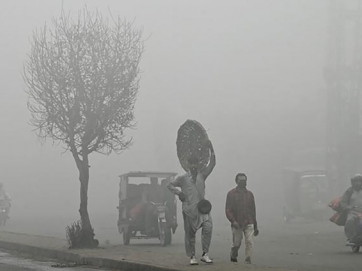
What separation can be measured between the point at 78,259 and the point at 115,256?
1259 mm

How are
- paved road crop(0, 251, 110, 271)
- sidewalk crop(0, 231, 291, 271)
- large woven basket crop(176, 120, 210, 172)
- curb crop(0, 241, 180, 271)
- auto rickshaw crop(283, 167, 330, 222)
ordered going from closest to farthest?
sidewalk crop(0, 231, 291, 271) → curb crop(0, 241, 180, 271) → large woven basket crop(176, 120, 210, 172) → paved road crop(0, 251, 110, 271) → auto rickshaw crop(283, 167, 330, 222)

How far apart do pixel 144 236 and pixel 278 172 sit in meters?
55.0

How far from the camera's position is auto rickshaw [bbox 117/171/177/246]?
2478cm

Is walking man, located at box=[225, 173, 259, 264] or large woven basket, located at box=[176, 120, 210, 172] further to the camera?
large woven basket, located at box=[176, 120, 210, 172]

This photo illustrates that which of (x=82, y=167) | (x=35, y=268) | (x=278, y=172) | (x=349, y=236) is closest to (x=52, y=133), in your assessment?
(x=82, y=167)

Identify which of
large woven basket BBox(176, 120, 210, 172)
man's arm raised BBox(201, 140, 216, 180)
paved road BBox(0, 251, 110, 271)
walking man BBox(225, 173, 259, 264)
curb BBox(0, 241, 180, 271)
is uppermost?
large woven basket BBox(176, 120, 210, 172)

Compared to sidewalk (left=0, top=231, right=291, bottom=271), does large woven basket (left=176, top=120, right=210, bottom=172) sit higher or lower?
higher

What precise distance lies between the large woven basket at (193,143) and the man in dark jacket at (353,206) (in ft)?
17.6

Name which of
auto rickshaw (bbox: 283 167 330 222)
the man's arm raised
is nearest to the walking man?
the man's arm raised

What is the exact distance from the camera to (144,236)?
2566cm

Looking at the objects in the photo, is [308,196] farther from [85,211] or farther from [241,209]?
[241,209]

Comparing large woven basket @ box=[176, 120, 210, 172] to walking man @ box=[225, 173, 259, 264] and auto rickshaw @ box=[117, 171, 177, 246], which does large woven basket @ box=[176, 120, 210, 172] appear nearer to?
walking man @ box=[225, 173, 259, 264]

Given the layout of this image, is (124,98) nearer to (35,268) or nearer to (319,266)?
(35,268)

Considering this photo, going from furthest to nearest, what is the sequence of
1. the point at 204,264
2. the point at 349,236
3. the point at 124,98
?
the point at 124,98, the point at 349,236, the point at 204,264
